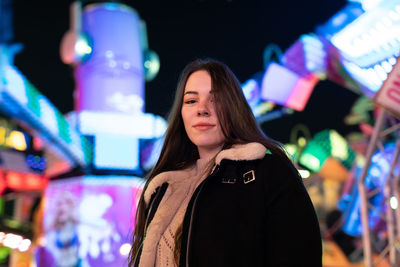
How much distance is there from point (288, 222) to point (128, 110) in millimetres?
14100

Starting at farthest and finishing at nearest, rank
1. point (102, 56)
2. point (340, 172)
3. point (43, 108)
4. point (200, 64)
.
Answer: point (340, 172)
point (102, 56)
point (43, 108)
point (200, 64)

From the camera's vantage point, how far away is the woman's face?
7.26 feet

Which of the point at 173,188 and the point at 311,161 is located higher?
the point at 173,188

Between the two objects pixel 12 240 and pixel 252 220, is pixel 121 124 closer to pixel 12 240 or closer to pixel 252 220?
pixel 12 240

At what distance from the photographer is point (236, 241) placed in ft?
5.90

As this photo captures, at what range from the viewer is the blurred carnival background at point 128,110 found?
11.4 metres

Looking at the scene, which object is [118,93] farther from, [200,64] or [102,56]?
[200,64]

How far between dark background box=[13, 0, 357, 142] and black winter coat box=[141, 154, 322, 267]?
53.4 ft

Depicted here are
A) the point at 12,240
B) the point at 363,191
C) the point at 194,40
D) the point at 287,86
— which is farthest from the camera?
the point at 194,40

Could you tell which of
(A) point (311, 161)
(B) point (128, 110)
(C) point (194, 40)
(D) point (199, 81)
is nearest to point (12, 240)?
(B) point (128, 110)

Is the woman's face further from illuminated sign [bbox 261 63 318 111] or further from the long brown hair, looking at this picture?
illuminated sign [bbox 261 63 318 111]

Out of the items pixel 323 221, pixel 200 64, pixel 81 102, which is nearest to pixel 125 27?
pixel 81 102

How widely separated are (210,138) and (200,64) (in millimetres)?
428

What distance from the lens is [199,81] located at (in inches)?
91.0
